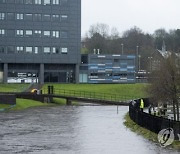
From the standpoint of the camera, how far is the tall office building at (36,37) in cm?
9781

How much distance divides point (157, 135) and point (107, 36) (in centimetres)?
15755

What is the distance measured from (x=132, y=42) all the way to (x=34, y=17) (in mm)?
70377

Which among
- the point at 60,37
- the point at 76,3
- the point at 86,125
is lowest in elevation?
the point at 86,125

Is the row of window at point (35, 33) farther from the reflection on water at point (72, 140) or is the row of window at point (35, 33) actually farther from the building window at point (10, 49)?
the reflection on water at point (72, 140)

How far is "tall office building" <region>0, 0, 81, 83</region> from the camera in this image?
9781 centimetres

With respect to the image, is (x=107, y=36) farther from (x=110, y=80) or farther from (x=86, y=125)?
(x=86, y=125)

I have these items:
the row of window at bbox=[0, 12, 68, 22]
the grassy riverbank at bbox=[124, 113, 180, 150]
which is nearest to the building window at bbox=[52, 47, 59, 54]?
the row of window at bbox=[0, 12, 68, 22]

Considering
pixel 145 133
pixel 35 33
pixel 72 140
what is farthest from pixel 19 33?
pixel 72 140

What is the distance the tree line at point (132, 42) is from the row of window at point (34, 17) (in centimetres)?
5002

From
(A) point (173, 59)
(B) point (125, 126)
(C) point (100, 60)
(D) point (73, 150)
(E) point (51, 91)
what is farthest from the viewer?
(C) point (100, 60)

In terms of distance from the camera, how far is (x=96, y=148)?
2142cm

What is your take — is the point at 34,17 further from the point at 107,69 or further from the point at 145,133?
the point at 145,133

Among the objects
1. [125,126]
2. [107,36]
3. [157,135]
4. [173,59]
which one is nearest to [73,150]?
[157,135]

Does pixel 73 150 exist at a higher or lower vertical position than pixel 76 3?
lower
